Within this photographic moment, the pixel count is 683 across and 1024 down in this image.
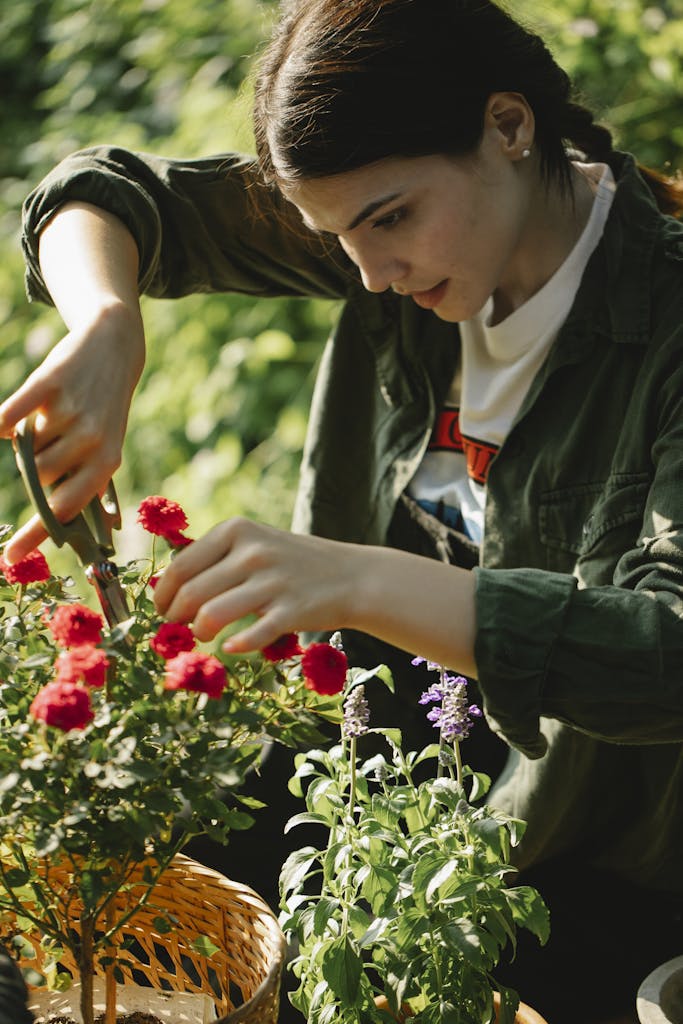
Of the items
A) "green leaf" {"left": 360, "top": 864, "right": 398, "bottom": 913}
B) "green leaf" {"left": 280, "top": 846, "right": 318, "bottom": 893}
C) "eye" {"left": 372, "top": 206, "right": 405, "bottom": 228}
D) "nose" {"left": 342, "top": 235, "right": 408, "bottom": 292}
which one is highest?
"eye" {"left": 372, "top": 206, "right": 405, "bottom": 228}

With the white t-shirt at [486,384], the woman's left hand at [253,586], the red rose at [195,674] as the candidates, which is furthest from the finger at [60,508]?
the white t-shirt at [486,384]

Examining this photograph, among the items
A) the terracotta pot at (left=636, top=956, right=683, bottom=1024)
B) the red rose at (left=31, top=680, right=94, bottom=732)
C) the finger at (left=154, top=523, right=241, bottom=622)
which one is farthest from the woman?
the terracotta pot at (left=636, top=956, right=683, bottom=1024)

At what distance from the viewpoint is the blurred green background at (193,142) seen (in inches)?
106

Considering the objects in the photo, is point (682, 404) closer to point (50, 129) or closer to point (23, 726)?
point (23, 726)

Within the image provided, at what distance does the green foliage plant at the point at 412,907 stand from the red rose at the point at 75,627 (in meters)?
0.30

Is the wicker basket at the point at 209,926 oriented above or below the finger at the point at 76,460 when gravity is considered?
below

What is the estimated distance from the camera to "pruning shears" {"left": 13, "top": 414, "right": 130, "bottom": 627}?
95 cm

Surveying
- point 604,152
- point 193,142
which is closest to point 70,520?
point 604,152

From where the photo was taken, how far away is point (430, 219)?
1.29 metres

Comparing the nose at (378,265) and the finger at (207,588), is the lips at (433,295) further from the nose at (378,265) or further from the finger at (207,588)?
the finger at (207,588)

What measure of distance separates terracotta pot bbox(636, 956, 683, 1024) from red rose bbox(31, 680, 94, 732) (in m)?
0.59

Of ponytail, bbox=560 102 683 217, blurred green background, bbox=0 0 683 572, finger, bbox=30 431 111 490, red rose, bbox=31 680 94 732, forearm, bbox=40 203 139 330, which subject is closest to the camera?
red rose, bbox=31 680 94 732

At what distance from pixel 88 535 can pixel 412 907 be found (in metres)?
0.44

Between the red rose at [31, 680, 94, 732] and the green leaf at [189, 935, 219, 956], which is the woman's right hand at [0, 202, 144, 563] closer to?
the red rose at [31, 680, 94, 732]
